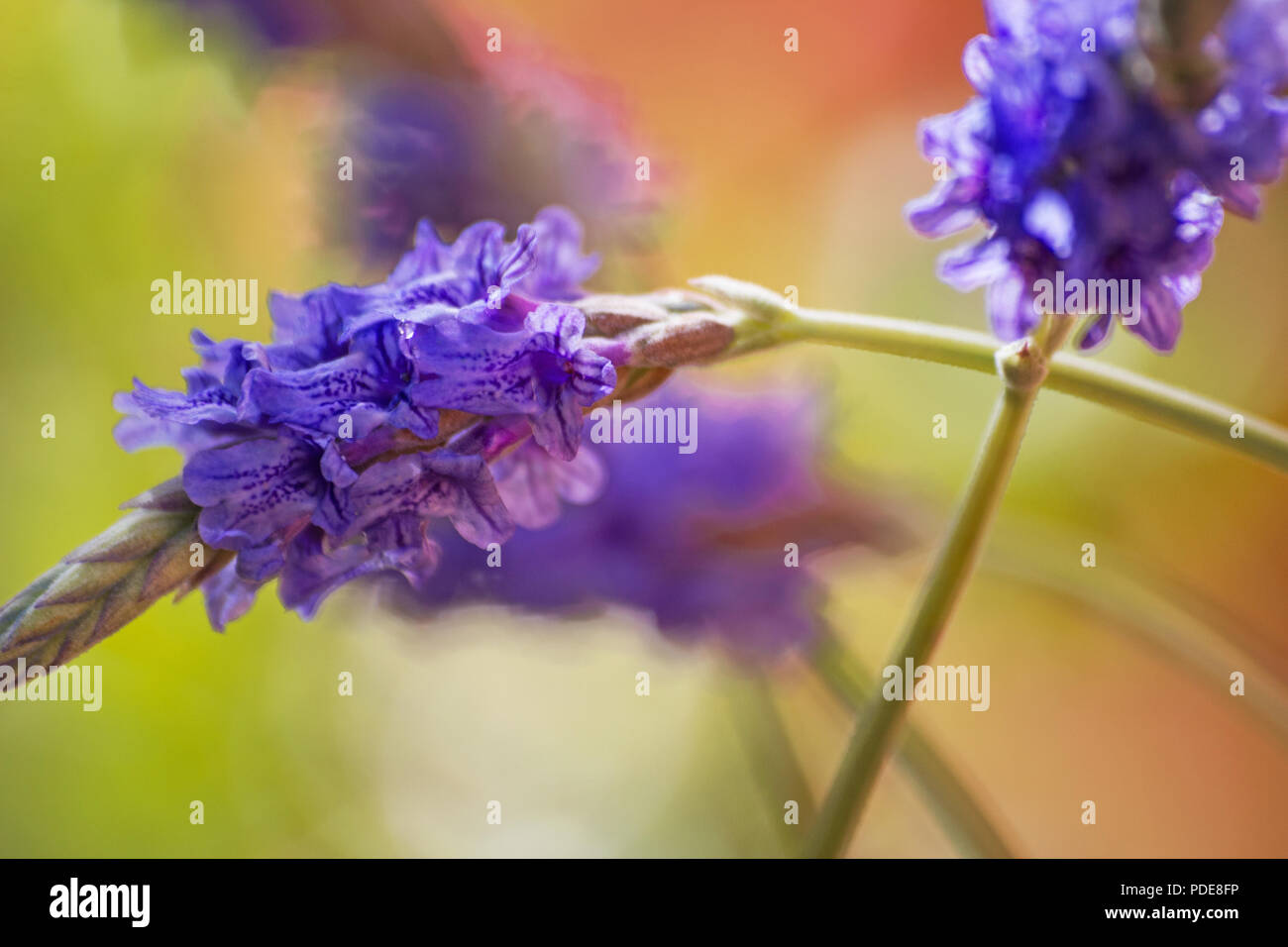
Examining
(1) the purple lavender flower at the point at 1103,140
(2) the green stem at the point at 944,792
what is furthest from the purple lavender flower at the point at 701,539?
(1) the purple lavender flower at the point at 1103,140

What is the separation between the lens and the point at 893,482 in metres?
0.61

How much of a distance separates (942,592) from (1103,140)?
12 centimetres

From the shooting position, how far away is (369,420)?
0.90 ft

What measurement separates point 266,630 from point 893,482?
0.61 m

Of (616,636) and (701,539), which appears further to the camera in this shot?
(616,636)

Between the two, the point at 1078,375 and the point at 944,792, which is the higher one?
the point at 1078,375

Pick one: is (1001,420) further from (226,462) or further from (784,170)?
(784,170)

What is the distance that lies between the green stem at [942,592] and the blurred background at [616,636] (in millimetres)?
456

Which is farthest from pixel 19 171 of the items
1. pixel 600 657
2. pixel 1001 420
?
pixel 1001 420

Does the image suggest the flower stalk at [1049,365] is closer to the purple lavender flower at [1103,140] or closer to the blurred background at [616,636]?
the purple lavender flower at [1103,140]

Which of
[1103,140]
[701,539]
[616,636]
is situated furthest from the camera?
[616,636]

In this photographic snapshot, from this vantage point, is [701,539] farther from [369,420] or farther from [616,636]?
[369,420]

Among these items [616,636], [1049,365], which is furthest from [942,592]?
[616,636]

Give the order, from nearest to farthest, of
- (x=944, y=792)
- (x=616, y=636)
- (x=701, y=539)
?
(x=944, y=792) → (x=701, y=539) → (x=616, y=636)
